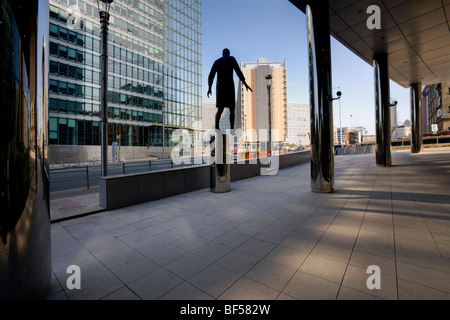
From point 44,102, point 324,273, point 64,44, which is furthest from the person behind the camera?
point 64,44

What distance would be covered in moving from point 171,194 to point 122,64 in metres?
41.9

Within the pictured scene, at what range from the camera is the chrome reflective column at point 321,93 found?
7137 mm

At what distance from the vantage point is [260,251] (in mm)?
3172

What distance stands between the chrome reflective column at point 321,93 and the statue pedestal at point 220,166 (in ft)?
10.2

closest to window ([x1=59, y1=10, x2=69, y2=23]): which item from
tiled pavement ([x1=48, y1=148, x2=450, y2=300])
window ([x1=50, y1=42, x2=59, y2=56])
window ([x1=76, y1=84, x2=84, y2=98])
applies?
window ([x1=50, y1=42, x2=59, y2=56])

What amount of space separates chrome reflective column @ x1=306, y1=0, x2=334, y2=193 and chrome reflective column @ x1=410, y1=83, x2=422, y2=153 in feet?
64.9

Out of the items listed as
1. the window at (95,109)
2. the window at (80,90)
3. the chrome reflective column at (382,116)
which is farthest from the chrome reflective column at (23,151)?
the window at (95,109)

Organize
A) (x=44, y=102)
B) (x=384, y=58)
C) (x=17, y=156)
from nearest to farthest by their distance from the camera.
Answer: (x=17, y=156) → (x=44, y=102) → (x=384, y=58)

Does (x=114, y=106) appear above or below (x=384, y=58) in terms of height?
above

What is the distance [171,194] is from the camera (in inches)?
285

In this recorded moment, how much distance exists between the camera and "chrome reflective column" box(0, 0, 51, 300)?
1.81 metres

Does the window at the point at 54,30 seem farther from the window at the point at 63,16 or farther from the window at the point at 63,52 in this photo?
the window at the point at 63,16
